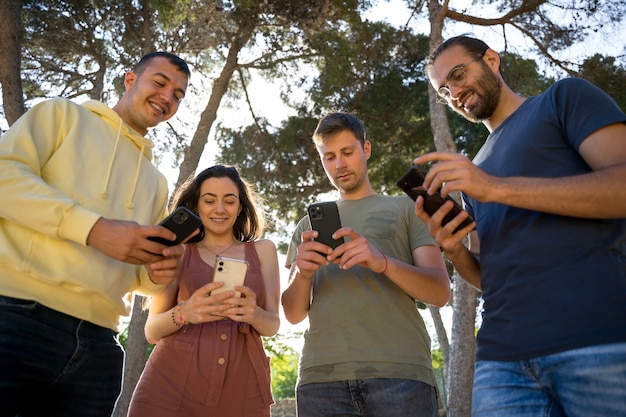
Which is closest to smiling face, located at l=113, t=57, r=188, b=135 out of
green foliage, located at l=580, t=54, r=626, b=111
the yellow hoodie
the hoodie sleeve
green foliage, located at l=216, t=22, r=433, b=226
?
the yellow hoodie

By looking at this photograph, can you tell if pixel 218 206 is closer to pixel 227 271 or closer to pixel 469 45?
pixel 227 271

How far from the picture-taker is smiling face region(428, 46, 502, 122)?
2.34 meters

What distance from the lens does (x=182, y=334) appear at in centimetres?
269

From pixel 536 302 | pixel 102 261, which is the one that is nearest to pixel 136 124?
pixel 102 261

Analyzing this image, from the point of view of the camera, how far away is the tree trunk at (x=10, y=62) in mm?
6578

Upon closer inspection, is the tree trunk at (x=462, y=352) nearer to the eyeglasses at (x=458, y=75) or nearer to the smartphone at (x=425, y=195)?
the eyeglasses at (x=458, y=75)

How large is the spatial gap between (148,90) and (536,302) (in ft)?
6.52

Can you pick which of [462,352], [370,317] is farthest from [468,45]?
[462,352]

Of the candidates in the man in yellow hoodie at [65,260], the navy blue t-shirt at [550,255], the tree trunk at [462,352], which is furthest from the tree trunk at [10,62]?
the navy blue t-shirt at [550,255]

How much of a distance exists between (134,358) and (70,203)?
642cm

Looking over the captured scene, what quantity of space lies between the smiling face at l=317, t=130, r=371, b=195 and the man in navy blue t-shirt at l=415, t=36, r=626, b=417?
0.93 m

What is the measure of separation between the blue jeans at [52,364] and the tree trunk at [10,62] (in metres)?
5.37

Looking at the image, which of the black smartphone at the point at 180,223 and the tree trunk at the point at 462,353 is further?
the tree trunk at the point at 462,353

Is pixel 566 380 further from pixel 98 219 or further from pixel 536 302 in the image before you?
pixel 98 219
